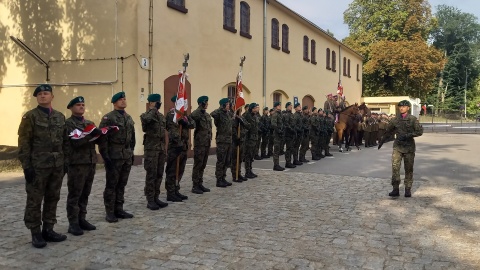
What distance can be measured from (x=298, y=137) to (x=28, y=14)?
9.83m

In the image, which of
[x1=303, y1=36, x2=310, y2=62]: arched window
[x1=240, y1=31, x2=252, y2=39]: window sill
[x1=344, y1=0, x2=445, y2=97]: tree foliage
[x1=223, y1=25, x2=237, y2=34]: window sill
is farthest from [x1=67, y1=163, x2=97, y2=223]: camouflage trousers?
[x1=344, y1=0, x2=445, y2=97]: tree foliage

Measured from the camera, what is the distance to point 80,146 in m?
5.66

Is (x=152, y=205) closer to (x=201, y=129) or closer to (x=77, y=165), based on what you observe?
(x=77, y=165)

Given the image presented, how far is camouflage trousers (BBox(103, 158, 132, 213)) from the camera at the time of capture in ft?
20.6

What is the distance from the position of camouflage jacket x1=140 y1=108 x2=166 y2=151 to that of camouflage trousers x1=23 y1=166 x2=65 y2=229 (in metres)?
1.94

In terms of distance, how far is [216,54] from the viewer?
1602cm

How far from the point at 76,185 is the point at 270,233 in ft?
8.76

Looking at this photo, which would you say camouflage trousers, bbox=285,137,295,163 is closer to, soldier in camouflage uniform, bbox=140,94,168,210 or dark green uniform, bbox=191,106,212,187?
dark green uniform, bbox=191,106,212,187

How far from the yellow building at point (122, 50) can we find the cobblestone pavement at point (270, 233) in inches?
192

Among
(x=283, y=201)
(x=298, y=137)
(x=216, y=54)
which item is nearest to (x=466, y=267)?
(x=283, y=201)

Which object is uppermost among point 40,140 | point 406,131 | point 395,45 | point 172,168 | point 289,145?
point 395,45

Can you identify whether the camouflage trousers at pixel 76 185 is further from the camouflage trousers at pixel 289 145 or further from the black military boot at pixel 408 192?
the camouflage trousers at pixel 289 145

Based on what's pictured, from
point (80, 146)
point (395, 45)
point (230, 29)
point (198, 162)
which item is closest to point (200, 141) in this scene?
point (198, 162)

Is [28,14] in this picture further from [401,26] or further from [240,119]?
[401,26]
